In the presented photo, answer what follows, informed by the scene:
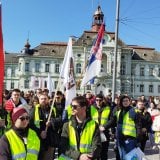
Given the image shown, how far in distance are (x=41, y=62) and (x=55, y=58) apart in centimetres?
274

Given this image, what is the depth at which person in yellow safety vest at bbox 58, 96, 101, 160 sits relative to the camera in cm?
462

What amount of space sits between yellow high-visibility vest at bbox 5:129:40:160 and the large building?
65314mm

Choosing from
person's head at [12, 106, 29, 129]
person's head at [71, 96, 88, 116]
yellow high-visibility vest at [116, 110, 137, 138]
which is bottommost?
yellow high-visibility vest at [116, 110, 137, 138]

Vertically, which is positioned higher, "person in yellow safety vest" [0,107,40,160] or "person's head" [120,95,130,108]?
"person's head" [120,95,130,108]

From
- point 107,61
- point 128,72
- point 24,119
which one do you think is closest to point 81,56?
point 107,61

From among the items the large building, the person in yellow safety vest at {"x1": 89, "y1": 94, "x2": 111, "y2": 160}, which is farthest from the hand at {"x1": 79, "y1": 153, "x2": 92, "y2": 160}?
the large building

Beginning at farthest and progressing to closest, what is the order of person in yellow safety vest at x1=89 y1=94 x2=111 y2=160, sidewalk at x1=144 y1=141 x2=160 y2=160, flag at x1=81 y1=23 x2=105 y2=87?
1. sidewalk at x1=144 y1=141 x2=160 y2=160
2. flag at x1=81 y1=23 x2=105 y2=87
3. person in yellow safety vest at x1=89 y1=94 x2=111 y2=160

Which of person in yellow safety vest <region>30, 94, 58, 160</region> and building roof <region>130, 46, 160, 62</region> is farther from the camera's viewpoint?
building roof <region>130, 46, 160, 62</region>

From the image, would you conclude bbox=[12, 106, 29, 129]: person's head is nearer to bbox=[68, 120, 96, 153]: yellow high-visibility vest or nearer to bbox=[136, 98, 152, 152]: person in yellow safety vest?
bbox=[68, 120, 96, 153]: yellow high-visibility vest

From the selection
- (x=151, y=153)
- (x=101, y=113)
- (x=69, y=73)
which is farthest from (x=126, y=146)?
(x=151, y=153)

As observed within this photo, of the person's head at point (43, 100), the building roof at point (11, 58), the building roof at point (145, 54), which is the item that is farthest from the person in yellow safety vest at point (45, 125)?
the building roof at point (11, 58)

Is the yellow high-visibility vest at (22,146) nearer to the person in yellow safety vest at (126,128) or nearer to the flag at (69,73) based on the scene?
the flag at (69,73)

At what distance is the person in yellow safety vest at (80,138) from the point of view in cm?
462

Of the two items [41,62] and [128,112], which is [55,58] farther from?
[128,112]
